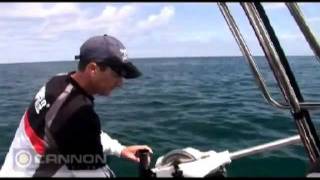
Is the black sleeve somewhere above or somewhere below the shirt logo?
below

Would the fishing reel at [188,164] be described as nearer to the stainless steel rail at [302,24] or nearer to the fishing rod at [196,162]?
the fishing rod at [196,162]

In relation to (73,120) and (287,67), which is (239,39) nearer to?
(287,67)

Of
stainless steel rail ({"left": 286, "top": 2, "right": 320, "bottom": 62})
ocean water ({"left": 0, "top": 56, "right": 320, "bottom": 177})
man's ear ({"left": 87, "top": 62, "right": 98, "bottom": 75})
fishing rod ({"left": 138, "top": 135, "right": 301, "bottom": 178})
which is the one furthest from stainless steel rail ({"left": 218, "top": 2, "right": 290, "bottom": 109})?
ocean water ({"left": 0, "top": 56, "right": 320, "bottom": 177})

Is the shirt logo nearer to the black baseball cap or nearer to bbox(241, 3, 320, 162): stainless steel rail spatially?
the black baseball cap

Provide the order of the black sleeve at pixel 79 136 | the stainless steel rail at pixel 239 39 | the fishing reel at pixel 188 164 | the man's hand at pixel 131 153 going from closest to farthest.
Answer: the black sleeve at pixel 79 136, the fishing reel at pixel 188 164, the stainless steel rail at pixel 239 39, the man's hand at pixel 131 153

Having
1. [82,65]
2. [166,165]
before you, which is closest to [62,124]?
[82,65]

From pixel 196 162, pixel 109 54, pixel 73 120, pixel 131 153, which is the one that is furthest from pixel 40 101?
pixel 196 162

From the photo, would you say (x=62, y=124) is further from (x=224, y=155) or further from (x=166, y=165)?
(x=224, y=155)

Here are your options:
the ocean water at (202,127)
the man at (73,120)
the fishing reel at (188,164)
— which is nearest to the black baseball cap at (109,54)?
the man at (73,120)

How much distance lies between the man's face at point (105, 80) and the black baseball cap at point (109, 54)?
31mm

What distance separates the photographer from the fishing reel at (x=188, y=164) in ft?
10.6

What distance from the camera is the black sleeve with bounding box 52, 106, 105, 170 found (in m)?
2.49

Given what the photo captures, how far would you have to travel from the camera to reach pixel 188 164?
11.1ft

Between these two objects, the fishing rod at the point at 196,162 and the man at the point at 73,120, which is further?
the fishing rod at the point at 196,162
